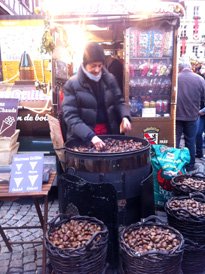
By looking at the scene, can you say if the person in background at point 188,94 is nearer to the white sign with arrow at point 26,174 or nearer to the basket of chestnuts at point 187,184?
the basket of chestnuts at point 187,184

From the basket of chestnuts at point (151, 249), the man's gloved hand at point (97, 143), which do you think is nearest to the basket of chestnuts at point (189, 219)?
the basket of chestnuts at point (151, 249)

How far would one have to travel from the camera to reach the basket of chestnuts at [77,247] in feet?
7.28

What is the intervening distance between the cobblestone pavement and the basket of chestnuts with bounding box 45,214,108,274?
0.68 meters

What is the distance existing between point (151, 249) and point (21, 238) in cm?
193

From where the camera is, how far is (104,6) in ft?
15.2

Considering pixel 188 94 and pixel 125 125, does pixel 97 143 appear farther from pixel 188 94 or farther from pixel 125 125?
pixel 188 94

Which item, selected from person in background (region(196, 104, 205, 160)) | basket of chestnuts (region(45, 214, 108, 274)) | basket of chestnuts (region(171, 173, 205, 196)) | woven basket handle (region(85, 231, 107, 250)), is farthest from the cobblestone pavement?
person in background (region(196, 104, 205, 160))

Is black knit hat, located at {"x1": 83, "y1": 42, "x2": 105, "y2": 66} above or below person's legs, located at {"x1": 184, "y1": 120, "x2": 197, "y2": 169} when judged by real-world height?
above

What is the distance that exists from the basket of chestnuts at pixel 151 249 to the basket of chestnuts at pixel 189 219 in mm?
212

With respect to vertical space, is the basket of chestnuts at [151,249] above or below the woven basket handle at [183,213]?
below

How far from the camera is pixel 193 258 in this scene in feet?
9.37

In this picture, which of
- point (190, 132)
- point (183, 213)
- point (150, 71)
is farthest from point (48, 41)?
point (190, 132)

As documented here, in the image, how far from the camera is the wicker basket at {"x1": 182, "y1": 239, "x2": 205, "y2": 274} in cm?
277

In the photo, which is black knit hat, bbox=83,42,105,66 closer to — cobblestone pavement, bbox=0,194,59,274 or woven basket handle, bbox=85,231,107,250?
woven basket handle, bbox=85,231,107,250
